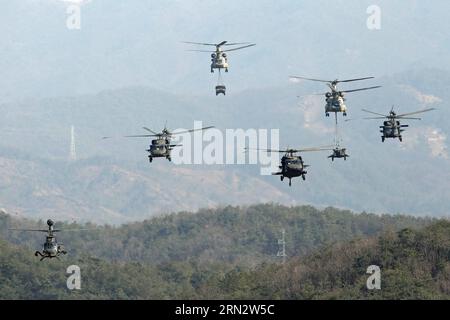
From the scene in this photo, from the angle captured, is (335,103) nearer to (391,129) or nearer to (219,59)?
(391,129)

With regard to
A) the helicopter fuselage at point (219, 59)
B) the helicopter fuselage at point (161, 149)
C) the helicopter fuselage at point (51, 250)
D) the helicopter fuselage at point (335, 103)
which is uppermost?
the helicopter fuselage at point (219, 59)

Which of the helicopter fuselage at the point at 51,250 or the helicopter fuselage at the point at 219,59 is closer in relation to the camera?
the helicopter fuselage at the point at 51,250

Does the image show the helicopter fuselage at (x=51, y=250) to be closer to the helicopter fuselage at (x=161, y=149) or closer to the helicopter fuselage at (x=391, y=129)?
the helicopter fuselage at (x=161, y=149)

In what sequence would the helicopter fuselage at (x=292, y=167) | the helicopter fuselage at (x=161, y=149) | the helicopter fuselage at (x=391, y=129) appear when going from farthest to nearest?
the helicopter fuselage at (x=391, y=129) < the helicopter fuselage at (x=161, y=149) < the helicopter fuselage at (x=292, y=167)

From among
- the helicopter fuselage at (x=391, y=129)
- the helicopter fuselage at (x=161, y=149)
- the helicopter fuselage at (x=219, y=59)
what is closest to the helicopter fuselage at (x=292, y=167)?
the helicopter fuselage at (x=161, y=149)

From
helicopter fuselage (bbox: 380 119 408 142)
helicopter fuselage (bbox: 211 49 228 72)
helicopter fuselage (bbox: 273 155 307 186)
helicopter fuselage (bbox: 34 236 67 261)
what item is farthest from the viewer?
helicopter fuselage (bbox: 211 49 228 72)

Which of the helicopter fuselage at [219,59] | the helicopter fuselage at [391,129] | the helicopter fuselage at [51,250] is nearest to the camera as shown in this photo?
the helicopter fuselage at [51,250]

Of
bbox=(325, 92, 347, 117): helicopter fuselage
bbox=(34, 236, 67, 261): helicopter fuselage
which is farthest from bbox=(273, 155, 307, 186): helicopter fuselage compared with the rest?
bbox=(34, 236, 67, 261): helicopter fuselage

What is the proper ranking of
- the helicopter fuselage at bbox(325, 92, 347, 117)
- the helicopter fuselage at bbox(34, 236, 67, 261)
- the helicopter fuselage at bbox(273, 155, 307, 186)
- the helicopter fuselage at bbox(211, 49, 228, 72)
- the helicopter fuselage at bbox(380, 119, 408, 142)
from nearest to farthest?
the helicopter fuselage at bbox(34, 236, 67, 261) < the helicopter fuselage at bbox(273, 155, 307, 186) < the helicopter fuselage at bbox(380, 119, 408, 142) < the helicopter fuselage at bbox(325, 92, 347, 117) < the helicopter fuselage at bbox(211, 49, 228, 72)

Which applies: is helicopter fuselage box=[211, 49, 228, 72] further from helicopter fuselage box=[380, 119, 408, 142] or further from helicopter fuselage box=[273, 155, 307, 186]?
helicopter fuselage box=[273, 155, 307, 186]

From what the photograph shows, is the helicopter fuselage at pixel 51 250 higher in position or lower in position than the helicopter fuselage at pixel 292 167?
lower
